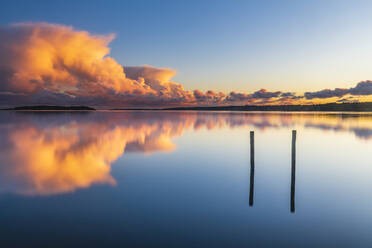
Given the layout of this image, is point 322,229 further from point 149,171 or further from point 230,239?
point 149,171

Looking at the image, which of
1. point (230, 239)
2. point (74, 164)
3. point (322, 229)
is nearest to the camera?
point (230, 239)

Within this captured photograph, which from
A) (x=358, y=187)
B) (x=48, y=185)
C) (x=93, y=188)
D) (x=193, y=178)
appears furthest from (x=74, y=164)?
(x=358, y=187)

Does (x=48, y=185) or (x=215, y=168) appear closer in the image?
(x=48, y=185)

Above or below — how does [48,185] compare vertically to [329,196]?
above

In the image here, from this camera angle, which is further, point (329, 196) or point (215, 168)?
point (215, 168)

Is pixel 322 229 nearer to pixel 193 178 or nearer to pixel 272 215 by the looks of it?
pixel 272 215

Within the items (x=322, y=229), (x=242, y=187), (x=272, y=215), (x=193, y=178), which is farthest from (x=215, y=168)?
(x=322, y=229)

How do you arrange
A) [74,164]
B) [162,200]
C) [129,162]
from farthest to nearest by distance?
1. [129,162]
2. [74,164]
3. [162,200]

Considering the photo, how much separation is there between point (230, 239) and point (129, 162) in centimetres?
1340

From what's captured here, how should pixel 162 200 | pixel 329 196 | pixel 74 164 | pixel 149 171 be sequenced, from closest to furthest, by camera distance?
pixel 162 200
pixel 329 196
pixel 149 171
pixel 74 164

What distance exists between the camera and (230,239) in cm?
794

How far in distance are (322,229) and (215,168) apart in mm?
9748

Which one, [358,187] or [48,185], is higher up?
[48,185]

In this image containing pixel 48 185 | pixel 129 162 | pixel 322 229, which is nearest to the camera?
pixel 322 229
